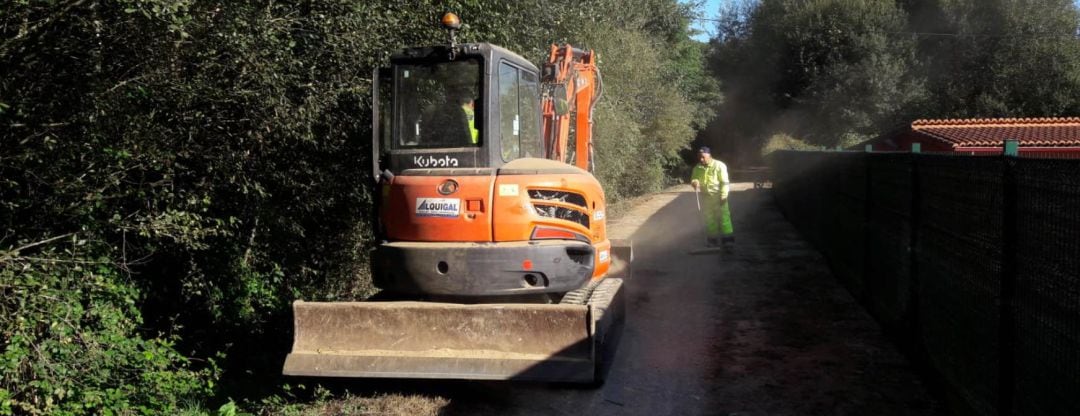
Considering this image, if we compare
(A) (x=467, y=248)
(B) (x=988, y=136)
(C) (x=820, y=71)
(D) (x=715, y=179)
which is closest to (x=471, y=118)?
(A) (x=467, y=248)

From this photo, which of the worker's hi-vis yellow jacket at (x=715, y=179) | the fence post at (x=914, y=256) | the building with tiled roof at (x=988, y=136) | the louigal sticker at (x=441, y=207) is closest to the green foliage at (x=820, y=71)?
the building with tiled roof at (x=988, y=136)

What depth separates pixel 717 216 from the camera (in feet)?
41.5

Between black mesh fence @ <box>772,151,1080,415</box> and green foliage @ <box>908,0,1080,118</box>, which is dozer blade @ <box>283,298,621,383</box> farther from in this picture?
green foliage @ <box>908,0,1080,118</box>

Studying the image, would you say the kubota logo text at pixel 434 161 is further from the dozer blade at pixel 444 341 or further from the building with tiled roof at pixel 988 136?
the building with tiled roof at pixel 988 136

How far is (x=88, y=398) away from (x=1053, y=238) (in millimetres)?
7047

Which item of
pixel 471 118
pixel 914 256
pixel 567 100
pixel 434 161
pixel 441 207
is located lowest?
pixel 914 256

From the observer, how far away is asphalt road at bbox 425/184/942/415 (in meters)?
5.92

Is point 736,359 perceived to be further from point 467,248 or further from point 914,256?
point 467,248

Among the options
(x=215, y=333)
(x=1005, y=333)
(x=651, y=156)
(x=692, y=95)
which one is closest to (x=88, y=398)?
(x=215, y=333)

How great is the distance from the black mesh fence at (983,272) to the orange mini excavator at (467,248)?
249 centimetres

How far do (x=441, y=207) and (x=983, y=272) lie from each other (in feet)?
12.4

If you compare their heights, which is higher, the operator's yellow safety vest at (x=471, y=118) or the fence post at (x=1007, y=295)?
the operator's yellow safety vest at (x=471, y=118)

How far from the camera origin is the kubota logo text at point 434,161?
6.64 metres

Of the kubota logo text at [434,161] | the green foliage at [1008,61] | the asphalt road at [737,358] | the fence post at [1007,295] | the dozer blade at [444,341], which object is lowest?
the asphalt road at [737,358]
